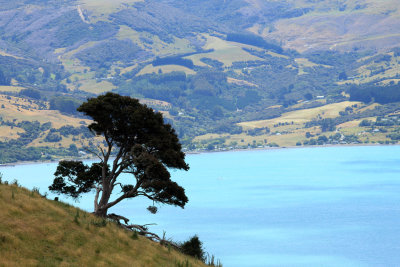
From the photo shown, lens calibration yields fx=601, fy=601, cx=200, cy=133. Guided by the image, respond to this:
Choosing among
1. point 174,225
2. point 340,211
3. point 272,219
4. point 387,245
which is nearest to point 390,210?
point 340,211

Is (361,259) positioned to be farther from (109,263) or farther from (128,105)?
(109,263)

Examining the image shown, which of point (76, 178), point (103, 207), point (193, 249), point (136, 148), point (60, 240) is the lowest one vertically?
point (60, 240)

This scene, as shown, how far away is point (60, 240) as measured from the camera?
3262 cm

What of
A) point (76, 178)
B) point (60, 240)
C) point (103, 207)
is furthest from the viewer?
point (76, 178)

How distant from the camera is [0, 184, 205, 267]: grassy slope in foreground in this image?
1163 inches

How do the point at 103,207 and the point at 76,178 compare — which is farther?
the point at 76,178

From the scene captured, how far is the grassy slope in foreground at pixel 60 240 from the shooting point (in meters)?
29.5

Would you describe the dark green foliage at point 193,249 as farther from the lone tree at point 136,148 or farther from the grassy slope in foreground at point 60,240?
the grassy slope in foreground at point 60,240

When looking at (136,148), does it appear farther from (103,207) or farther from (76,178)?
(76,178)

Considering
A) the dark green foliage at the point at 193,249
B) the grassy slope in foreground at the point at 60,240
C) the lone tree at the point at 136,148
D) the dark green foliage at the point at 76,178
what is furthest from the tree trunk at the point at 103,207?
the dark green foliage at the point at 193,249

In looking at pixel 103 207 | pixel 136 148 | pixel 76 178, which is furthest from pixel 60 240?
pixel 76 178

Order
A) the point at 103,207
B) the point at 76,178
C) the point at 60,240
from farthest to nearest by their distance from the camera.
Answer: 1. the point at 76,178
2. the point at 103,207
3. the point at 60,240

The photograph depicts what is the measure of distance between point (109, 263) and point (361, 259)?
101 meters

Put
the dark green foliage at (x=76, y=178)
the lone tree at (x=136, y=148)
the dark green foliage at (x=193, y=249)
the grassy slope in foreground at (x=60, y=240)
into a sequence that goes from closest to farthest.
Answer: the grassy slope in foreground at (x=60, y=240) → the lone tree at (x=136, y=148) → the dark green foliage at (x=193, y=249) → the dark green foliage at (x=76, y=178)
